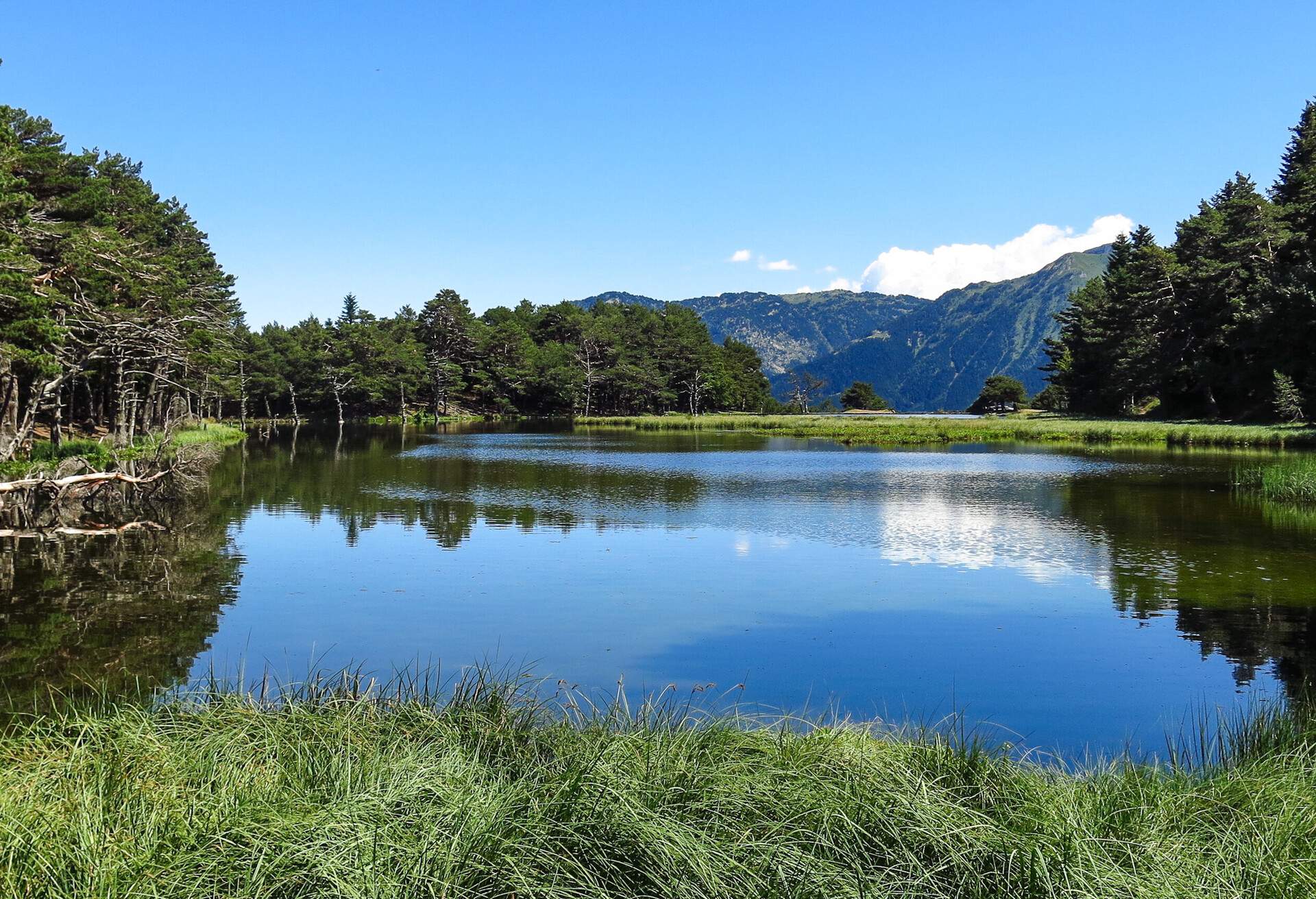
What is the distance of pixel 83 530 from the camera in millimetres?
17406

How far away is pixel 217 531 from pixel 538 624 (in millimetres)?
12566

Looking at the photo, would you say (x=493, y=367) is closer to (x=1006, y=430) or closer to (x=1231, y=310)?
(x=1006, y=430)

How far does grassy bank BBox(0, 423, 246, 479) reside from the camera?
81.5 feet

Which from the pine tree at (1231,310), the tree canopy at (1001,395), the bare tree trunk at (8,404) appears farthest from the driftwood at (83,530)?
the tree canopy at (1001,395)

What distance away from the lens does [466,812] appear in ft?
16.8

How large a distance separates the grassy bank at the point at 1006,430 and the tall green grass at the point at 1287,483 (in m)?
18.0

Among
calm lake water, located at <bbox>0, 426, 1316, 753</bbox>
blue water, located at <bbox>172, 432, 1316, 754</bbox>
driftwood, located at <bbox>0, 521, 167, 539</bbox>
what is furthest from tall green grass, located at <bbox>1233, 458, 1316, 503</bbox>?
driftwood, located at <bbox>0, 521, 167, 539</bbox>

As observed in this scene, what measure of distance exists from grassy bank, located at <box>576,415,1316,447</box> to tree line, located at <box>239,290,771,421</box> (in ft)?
56.1

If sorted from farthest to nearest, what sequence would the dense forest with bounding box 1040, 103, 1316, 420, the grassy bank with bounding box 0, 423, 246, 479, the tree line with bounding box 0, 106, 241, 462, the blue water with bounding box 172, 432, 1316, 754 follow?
the dense forest with bounding box 1040, 103, 1316, 420 → the grassy bank with bounding box 0, 423, 246, 479 → the tree line with bounding box 0, 106, 241, 462 → the blue water with bounding box 172, 432, 1316, 754

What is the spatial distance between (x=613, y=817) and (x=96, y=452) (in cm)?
3496

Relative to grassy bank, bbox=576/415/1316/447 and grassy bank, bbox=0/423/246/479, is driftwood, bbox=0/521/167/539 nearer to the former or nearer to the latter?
grassy bank, bbox=0/423/246/479

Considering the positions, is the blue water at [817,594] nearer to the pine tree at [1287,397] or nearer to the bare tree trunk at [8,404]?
the bare tree trunk at [8,404]

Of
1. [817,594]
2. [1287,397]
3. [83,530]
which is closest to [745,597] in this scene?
[817,594]

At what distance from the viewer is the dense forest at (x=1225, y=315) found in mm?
53875
